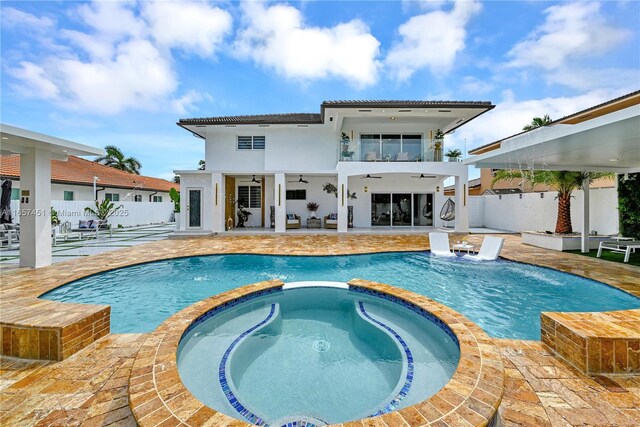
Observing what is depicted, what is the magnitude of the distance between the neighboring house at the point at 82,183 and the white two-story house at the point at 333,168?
846 cm

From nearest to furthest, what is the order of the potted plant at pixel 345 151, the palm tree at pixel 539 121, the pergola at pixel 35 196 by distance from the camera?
1. the pergola at pixel 35 196
2. the palm tree at pixel 539 121
3. the potted plant at pixel 345 151

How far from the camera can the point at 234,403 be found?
2779 mm

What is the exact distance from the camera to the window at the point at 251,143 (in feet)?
55.2

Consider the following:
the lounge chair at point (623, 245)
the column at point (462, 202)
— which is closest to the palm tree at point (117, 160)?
the column at point (462, 202)

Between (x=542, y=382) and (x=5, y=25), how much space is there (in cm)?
1600

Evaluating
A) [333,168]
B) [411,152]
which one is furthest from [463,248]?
[333,168]

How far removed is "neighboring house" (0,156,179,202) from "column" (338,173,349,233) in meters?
15.1

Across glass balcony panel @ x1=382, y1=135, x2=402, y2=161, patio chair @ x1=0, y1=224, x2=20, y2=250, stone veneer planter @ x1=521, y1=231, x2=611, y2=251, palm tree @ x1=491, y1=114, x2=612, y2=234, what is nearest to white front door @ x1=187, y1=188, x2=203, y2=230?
patio chair @ x1=0, y1=224, x2=20, y2=250

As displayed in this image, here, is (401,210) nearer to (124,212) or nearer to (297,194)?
(297,194)

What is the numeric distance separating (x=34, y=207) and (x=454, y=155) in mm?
17615

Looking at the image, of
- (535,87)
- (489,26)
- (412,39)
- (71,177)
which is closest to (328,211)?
(412,39)

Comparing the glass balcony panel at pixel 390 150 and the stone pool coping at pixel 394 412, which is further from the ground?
the glass balcony panel at pixel 390 150

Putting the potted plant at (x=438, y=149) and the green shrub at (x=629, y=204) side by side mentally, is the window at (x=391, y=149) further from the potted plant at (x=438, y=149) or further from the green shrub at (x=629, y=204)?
the green shrub at (x=629, y=204)

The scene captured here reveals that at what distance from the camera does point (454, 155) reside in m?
15.8
